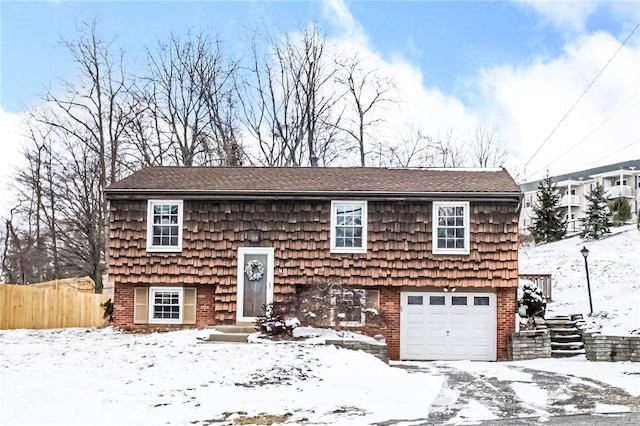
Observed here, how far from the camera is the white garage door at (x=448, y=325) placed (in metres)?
19.2

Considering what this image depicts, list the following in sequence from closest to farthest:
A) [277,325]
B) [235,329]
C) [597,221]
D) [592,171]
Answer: [277,325] < [235,329] < [597,221] < [592,171]

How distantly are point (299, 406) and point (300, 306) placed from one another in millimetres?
7464

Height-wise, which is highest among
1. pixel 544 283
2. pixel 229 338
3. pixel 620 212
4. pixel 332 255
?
pixel 620 212

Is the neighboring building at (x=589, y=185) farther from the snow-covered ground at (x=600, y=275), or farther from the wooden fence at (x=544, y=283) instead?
the wooden fence at (x=544, y=283)

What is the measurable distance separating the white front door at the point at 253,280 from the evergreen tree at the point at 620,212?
2783 cm

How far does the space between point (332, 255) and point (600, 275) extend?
14.4m

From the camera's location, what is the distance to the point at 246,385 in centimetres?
1150

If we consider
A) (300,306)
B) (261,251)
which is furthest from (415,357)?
(261,251)

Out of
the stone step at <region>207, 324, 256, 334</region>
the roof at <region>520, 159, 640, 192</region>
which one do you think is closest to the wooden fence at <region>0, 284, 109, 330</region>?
the stone step at <region>207, 324, 256, 334</region>

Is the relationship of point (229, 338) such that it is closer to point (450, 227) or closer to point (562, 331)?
point (450, 227)

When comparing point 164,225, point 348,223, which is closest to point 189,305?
point 164,225

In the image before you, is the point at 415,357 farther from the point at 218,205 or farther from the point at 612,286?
the point at 612,286

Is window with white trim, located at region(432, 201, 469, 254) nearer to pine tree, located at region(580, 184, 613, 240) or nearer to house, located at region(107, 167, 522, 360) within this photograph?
house, located at region(107, 167, 522, 360)

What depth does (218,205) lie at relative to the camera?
1944 cm
